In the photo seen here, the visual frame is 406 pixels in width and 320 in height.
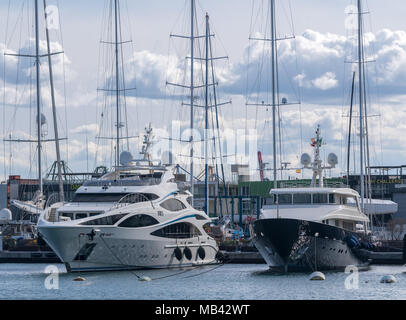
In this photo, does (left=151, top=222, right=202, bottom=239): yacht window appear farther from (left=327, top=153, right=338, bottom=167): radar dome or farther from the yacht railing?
(left=327, top=153, right=338, bottom=167): radar dome

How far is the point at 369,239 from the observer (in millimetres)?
66375

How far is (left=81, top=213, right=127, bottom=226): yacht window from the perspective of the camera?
56219 millimetres

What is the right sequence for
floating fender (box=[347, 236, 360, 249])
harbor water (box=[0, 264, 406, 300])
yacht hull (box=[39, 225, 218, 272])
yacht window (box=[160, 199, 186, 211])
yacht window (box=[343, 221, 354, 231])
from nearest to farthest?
harbor water (box=[0, 264, 406, 300]) < yacht hull (box=[39, 225, 218, 272]) < floating fender (box=[347, 236, 360, 249]) < yacht window (box=[343, 221, 354, 231]) < yacht window (box=[160, 199, 186, 211])

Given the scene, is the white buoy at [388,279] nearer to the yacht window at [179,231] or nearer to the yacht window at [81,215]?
the yacht window at [179,231]

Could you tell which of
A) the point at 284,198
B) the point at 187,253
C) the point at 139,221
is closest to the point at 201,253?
the point at 187,253

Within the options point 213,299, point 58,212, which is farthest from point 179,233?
point 213,299

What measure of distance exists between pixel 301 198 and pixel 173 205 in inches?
350

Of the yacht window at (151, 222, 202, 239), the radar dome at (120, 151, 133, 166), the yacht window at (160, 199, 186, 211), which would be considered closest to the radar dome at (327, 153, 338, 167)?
the yacht window at (151, 222, 202, 239)

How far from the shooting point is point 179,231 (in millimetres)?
62562

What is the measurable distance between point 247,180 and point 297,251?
80579 mm

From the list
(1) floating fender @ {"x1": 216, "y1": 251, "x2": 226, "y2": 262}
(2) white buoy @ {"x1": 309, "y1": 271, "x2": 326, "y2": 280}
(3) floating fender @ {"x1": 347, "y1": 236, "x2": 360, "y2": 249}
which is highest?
(3) floating fender @ {"x1": 347, "y1": 236, "x2": 360, "y2": 249}

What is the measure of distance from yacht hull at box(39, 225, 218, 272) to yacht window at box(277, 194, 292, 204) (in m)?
8.11
